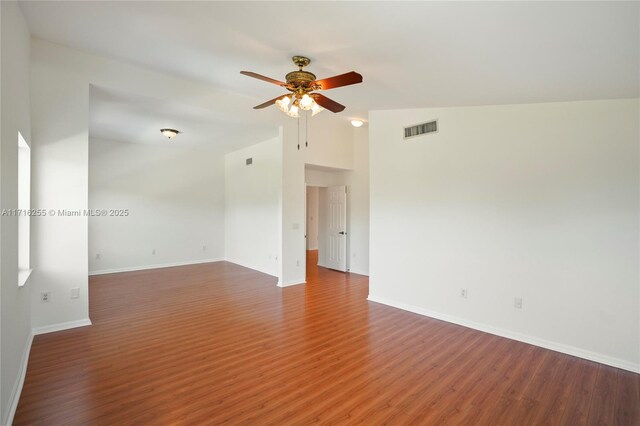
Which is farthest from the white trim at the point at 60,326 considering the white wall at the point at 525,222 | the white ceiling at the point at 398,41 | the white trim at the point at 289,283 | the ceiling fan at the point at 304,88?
the white wall at the point at 525,222

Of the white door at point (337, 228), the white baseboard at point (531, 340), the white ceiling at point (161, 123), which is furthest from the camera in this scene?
the white door at point (337, 228)

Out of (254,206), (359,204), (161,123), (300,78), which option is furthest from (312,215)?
(300,78)

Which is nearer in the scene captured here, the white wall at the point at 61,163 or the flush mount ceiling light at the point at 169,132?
the white wall at the point at 61,163

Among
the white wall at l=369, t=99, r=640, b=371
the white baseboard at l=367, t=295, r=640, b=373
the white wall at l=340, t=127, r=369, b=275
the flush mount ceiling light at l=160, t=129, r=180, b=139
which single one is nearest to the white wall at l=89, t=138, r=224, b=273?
the flush mount ceiling light at l=160, t=129, r=180, b=139

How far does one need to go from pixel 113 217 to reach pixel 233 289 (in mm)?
3736

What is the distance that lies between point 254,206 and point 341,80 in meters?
5.08

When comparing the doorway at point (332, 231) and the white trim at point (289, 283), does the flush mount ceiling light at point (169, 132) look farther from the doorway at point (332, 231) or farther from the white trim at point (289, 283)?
the white trim at point (289, 283)

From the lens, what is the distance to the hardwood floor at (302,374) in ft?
7.15

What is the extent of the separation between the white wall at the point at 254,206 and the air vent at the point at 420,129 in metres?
2.41

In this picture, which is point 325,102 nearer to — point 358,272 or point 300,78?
point 300,78

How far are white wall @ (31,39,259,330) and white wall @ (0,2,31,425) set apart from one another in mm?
756

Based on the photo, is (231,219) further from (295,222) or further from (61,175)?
(61,175)

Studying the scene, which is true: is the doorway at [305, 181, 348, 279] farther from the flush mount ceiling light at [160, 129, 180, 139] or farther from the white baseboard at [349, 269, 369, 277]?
the flush mount ceiling light at [160, 129, 180, 139]

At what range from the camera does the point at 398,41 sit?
248 centimetres
